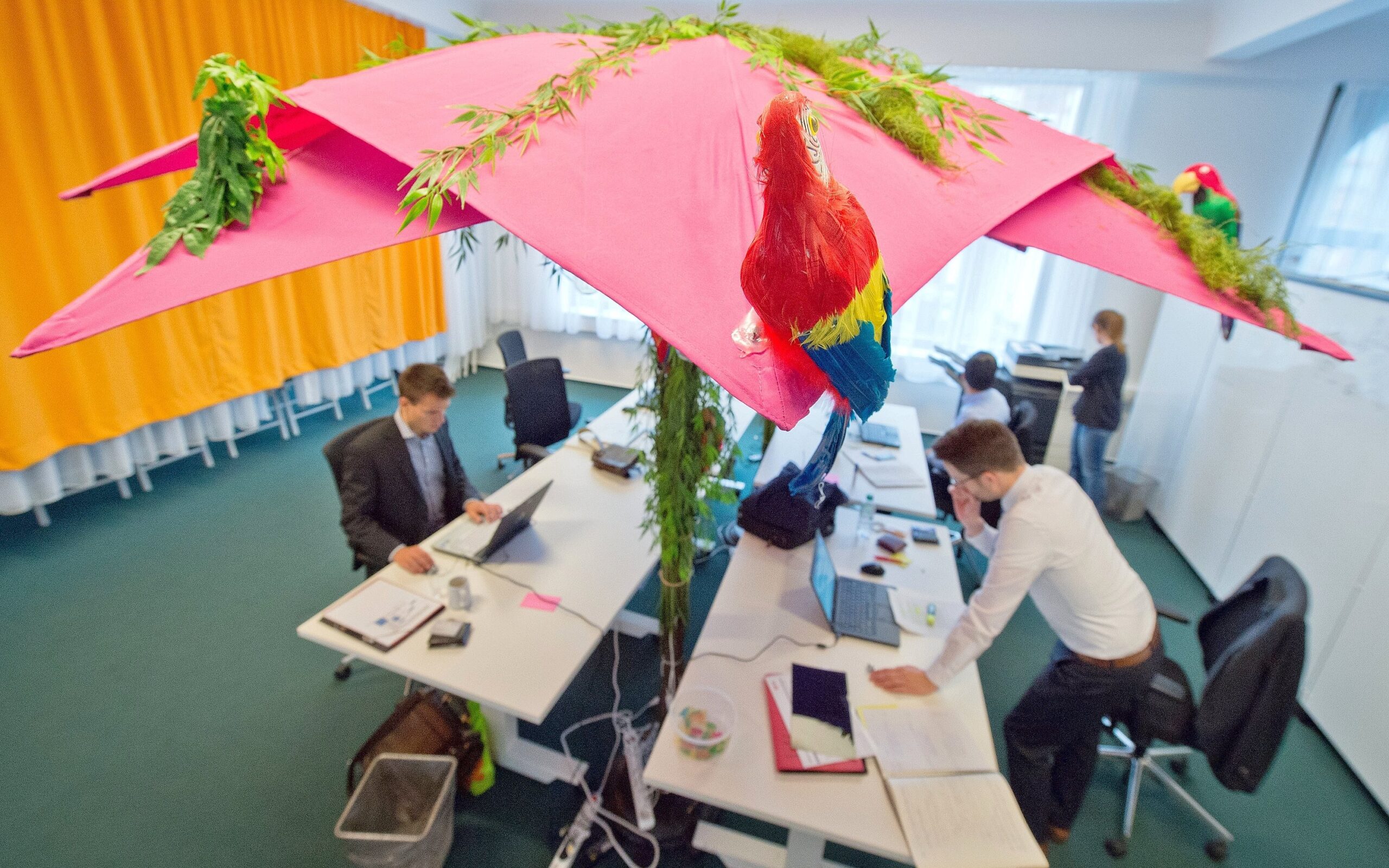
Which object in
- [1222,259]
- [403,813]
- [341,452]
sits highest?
[1222,259]

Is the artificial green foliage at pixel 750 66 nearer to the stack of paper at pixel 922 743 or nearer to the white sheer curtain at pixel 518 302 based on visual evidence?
the stack of paper at pixel 922 743

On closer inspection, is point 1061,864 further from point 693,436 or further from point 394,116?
point 394,116

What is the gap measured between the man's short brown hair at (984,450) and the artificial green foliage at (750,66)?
3.27ft

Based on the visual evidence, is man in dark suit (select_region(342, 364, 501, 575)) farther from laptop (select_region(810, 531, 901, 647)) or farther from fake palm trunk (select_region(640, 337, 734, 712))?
laptop (select_region(810, 531, 901, 647))

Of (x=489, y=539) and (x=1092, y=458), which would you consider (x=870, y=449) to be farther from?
(x=489, y=539)

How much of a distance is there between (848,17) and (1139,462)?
13.5 feet

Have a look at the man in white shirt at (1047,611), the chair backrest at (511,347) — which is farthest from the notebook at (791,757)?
the chair backrest at (511,347)

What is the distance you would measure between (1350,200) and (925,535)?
3.83m

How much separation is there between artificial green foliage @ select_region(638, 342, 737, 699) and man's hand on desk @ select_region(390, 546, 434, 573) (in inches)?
35.7

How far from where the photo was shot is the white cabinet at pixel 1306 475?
2.55 meters

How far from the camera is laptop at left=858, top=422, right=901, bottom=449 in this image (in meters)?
3.71

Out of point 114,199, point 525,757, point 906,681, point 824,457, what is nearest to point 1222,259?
point 824,457

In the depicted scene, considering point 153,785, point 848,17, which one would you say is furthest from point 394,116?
point 848,17

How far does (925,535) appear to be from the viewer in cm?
271
